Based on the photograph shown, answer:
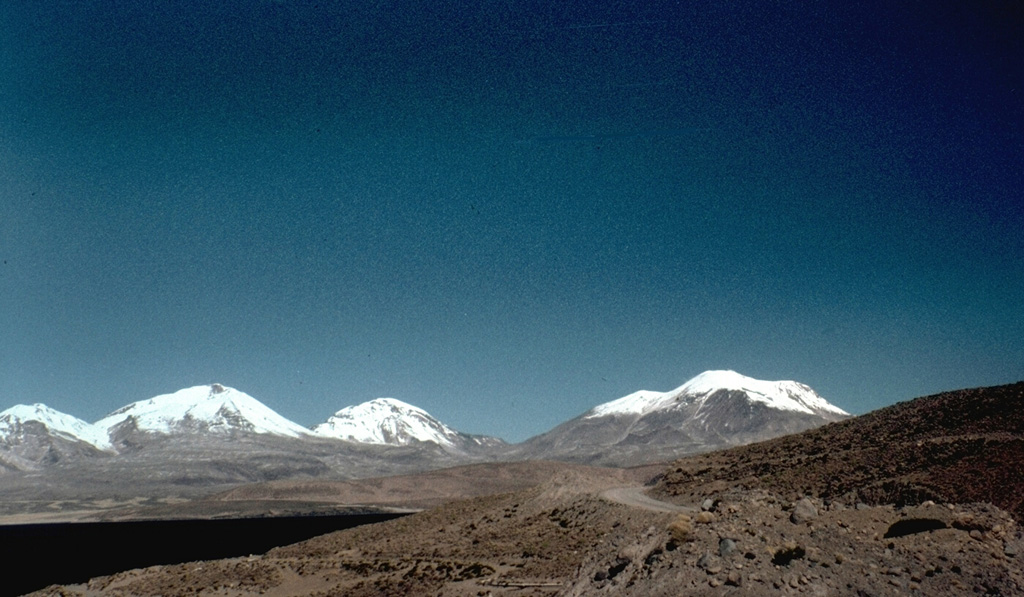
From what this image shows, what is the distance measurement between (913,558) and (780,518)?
4.45 meters

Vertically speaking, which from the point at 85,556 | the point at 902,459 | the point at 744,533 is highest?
the point at 902,459

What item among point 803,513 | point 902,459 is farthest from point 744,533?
point 902,459

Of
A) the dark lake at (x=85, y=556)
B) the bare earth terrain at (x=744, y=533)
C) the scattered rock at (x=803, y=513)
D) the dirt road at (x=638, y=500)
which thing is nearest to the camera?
the bare earth terrain at (x=744, y=533)

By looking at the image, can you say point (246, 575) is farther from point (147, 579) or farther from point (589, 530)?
point (589, 530)

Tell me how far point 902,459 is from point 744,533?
26.8 m

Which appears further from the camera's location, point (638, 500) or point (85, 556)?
point (85, 556)

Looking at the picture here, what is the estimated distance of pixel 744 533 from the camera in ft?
69.6

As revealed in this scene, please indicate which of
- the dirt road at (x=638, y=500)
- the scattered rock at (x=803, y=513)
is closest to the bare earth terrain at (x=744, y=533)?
the scattered rock at (x=803, y=513)

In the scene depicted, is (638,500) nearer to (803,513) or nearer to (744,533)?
(803,513)

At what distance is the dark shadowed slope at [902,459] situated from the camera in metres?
34.2

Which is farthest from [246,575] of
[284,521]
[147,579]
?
[284,521]

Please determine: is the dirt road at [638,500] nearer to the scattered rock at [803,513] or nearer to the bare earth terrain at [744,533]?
the bare earth terrain at [744,533]

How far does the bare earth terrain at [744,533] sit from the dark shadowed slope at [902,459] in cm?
17

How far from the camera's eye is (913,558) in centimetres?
2194
